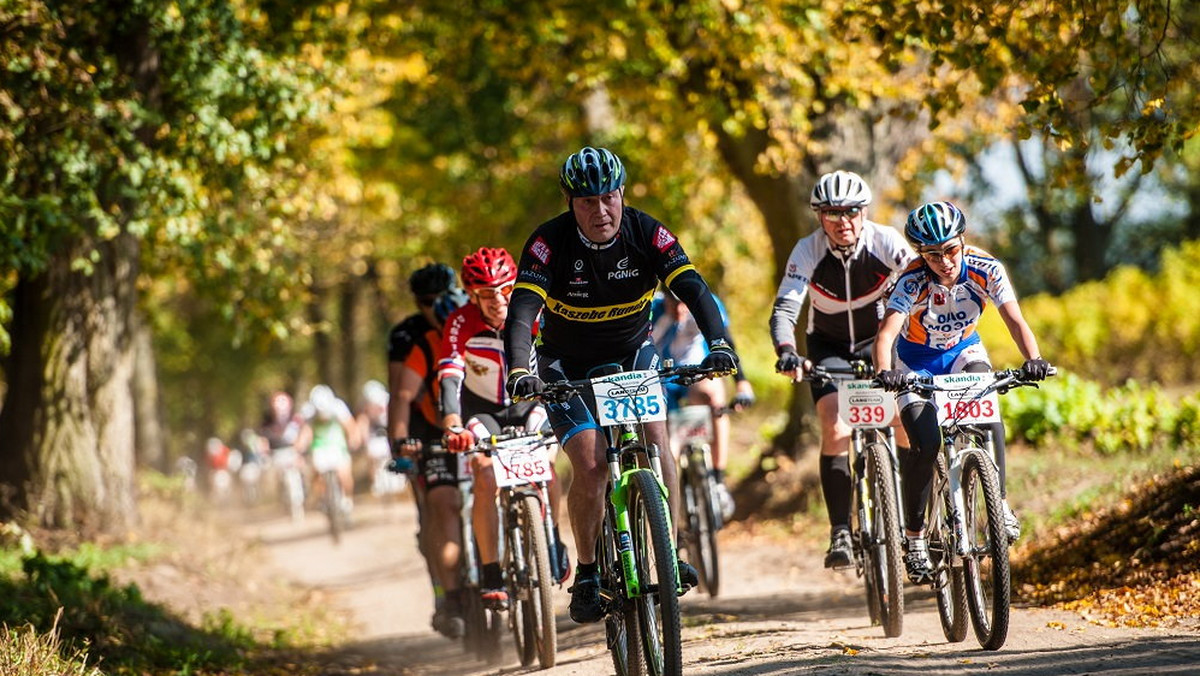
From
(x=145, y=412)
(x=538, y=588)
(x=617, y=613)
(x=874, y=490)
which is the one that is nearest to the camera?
(x=617, y=613)

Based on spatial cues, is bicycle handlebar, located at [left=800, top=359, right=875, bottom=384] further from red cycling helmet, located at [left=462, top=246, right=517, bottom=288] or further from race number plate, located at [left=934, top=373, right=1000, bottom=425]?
red cycling helmet, located at [left=462, top=246, right=517, bottom=288]

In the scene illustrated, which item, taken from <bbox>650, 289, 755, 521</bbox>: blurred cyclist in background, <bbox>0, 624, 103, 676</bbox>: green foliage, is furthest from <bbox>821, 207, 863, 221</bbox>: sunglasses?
<bbox>0, 624, 103, 676</bbox>: green foliage

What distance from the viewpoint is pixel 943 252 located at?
22.2 feet

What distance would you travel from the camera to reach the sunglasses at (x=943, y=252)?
6746mm

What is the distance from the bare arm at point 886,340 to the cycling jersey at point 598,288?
1.12 meters

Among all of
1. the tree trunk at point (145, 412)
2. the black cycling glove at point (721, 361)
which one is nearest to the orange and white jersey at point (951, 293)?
the black cycling glove at point (721, 361)

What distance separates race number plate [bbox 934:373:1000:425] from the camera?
258 inches

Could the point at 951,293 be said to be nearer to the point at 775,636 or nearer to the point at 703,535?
the point at 775,636

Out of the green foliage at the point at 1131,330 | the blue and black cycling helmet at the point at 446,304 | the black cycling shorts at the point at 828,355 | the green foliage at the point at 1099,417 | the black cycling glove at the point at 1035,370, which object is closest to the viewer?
the black cycling glove at the point at 1035,370

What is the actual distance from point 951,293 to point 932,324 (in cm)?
20

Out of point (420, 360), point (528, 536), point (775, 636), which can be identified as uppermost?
point (420, 360)

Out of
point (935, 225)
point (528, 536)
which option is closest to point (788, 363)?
point (935, 225)

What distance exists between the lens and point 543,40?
51.0 feet

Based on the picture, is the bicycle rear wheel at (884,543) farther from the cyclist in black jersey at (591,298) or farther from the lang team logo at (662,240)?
the lang team logo at (662,240)
